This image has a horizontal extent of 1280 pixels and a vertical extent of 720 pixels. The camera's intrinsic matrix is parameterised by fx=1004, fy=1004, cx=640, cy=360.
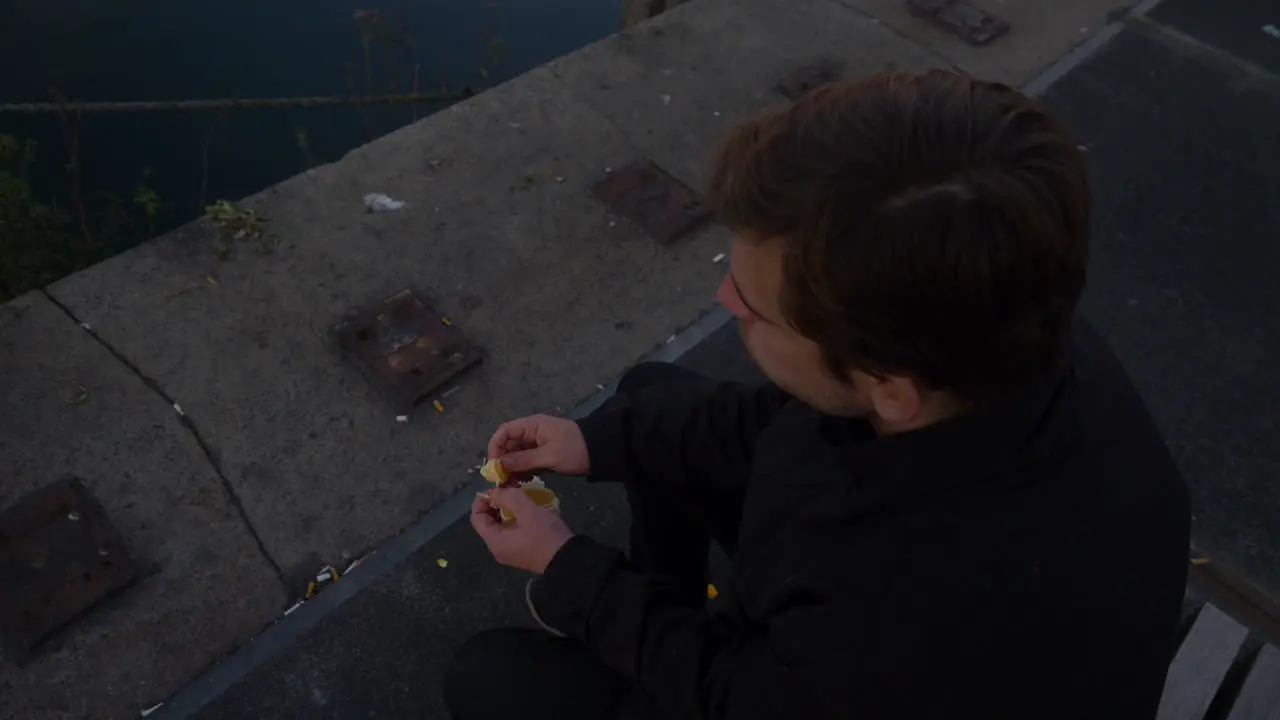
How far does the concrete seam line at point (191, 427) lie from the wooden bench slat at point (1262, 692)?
6.14ft

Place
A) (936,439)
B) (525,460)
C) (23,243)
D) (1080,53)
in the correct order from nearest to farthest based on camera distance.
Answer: (936,439) → (525,460) → (23,243) → (1080,53)

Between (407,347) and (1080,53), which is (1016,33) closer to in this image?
(1080,53)

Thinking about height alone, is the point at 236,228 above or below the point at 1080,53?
below

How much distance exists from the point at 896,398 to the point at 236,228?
236cm

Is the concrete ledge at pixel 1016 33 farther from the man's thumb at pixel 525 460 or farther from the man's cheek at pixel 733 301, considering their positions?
the man's cheek at pixel 733 301

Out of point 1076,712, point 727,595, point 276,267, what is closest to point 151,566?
point 276,267

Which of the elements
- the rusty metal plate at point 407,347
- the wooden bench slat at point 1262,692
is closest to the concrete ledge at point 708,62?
the rusty metal plate at point 407,347

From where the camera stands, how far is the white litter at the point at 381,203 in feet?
10.1

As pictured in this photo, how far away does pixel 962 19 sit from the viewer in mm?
4117

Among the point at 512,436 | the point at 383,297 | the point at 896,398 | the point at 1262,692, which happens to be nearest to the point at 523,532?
the point at 512,436

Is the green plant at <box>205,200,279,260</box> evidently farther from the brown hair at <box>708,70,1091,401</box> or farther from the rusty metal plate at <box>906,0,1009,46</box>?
the rusty metal plate at <box>906,0,1009,46</box>

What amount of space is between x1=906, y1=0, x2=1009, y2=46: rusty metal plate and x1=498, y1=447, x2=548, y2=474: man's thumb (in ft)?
9.83

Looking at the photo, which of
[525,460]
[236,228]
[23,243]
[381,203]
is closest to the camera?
[525,460]

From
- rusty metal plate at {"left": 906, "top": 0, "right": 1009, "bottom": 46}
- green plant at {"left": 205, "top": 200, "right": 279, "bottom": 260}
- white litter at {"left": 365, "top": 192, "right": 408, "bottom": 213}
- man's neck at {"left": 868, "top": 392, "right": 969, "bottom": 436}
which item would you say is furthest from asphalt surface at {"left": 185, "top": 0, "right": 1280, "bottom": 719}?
man's neck at {"left": 868, "top": 392, "right": 969, "bottom": 436}
